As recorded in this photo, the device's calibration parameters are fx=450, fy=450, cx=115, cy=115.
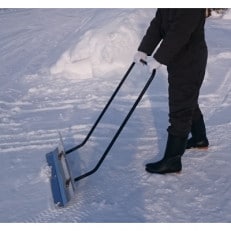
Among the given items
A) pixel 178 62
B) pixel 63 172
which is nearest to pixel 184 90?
pixel 178 62

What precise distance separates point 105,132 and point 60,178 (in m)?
1.19

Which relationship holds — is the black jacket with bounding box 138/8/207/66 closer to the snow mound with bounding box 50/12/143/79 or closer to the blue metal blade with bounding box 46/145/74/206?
the blue metal blade with bounding box 46/145/74/206

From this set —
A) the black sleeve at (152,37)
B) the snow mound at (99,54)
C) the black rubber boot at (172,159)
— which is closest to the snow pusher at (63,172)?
the black sleeve at (152,37)

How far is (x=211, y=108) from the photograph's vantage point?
495 cm

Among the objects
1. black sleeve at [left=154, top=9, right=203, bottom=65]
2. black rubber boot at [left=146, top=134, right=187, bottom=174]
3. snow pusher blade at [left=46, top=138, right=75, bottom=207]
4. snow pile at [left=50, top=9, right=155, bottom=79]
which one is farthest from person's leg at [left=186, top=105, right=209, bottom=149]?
snow pile at [left=50, top=9, right=155, bottom=79]

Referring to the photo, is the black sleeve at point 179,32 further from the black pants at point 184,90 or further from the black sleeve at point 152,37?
the black sleeve at point 152,37

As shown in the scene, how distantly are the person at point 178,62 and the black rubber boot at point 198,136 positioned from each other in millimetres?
122

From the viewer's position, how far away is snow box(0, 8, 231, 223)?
3260mm

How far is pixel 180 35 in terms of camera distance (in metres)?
3.24

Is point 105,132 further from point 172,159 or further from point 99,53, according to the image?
point 99,53

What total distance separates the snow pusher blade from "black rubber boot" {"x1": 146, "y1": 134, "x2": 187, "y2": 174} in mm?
692

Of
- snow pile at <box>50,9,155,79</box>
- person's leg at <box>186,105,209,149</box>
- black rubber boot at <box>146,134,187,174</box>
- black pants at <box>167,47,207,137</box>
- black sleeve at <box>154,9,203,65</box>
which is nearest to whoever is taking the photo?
black sleeve at <box>154,9,203,65</box>

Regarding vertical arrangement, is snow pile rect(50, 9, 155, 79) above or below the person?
below

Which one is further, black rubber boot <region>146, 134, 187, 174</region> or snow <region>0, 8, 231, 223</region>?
→ black rubber boot <region>146, 134, 187, 174</region>
